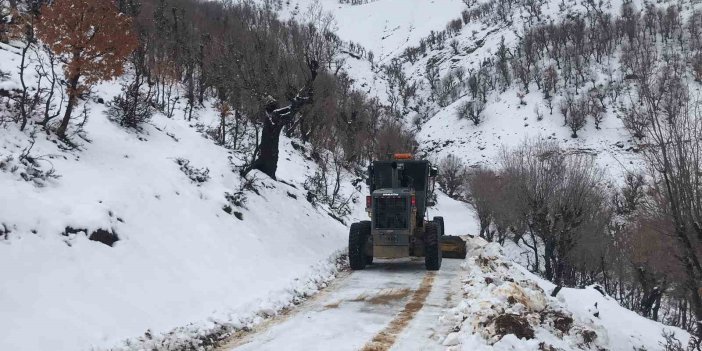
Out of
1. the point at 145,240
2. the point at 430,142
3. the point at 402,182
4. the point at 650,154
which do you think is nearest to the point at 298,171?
the point at 402,182

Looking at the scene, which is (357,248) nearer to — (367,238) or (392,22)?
(367,238)

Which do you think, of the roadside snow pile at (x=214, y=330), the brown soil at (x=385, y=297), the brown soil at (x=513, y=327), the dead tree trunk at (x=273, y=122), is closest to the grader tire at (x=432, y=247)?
the brown soil at (x=385, y=297)

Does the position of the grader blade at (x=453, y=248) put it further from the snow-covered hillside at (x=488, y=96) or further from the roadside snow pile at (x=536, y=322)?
the snow-covered hillside at (x=488, y=96)

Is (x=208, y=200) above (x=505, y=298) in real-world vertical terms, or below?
above

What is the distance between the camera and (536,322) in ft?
22.7

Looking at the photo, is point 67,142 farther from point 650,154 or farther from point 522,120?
point 522,120

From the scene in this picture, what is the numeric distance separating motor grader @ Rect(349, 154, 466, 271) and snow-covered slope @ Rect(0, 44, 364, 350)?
1.31 m

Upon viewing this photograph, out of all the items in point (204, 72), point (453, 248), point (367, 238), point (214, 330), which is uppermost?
point (204, 72)

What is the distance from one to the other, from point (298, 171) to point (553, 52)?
7586 centimetres

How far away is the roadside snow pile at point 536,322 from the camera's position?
638 cm

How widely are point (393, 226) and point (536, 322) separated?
6.66m

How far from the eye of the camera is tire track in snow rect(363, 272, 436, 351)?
6.68 metres

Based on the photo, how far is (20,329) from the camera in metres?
5.84

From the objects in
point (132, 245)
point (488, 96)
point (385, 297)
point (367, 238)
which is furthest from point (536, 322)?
point (488, 96)
